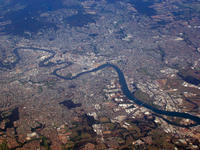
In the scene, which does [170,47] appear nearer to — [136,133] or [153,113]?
[153,113]

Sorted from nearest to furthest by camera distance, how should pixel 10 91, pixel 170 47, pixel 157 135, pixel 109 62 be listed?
pixel 157 135
pixel 10 91
pixel 109 62
pixel 170 47

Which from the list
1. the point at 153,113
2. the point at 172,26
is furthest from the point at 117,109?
the point at 172,26

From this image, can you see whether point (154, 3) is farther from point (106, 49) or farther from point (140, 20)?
point (106, 49)

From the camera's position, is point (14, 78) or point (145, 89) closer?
point (145, 89)

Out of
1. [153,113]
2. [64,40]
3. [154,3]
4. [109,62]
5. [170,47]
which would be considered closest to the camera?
[153,113]

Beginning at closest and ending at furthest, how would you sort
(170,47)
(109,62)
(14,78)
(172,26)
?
(14,78) < (109,62) < (170,47) < (172,26)

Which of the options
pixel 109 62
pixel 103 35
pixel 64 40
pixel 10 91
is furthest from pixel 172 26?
pixel 10 91

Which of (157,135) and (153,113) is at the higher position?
(157,135)

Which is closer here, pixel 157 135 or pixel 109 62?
pixel 157 135

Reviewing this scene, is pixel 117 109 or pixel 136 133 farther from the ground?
pixel 136 133
